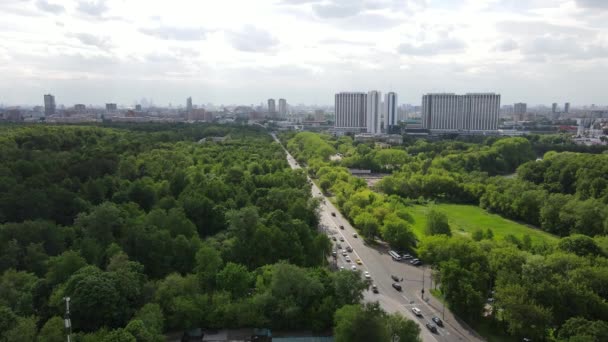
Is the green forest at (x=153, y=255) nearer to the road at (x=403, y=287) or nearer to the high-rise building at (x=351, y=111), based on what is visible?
the road at (x=403, y=287)

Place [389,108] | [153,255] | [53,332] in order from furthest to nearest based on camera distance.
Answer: [389,108] < [153,255] < [53,332]

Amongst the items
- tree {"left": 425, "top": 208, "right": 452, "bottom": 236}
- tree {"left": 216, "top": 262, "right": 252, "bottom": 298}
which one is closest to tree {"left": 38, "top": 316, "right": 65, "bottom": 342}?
tree {"left": 216, "top": 262, "right": 252, "bottom": 298}

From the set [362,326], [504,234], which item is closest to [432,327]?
[362,326]

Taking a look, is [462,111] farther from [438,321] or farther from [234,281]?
[234,281]

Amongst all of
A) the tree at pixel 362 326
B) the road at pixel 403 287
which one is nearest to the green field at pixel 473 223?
the road at pixel 403 287

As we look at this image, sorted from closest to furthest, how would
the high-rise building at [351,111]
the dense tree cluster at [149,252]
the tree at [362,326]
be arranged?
the tree at [362,326] < the dense tree cluster at [149,252] < the high-rise building at [351,111]
